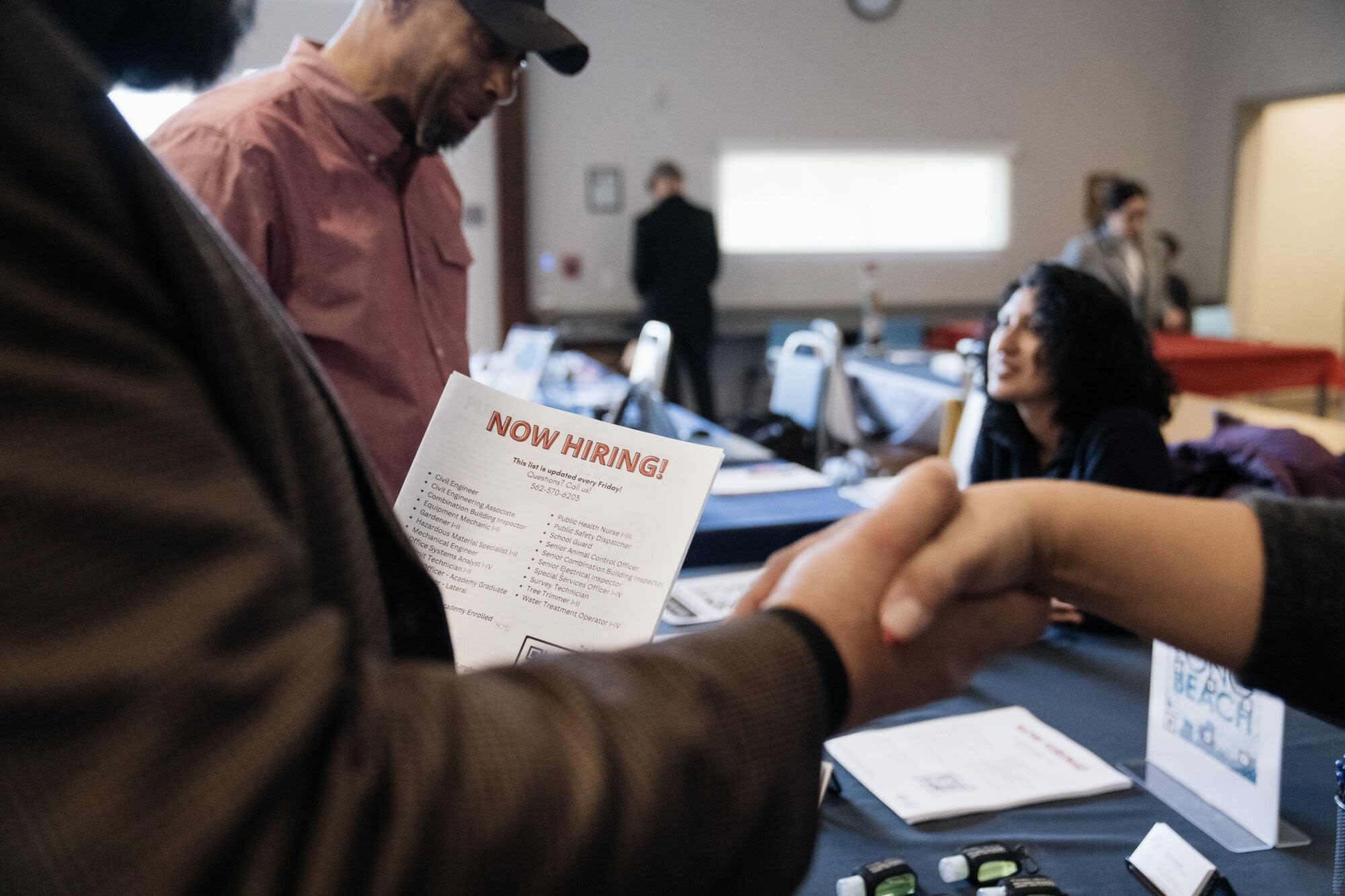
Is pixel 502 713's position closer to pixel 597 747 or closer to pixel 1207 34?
pixel 597 747

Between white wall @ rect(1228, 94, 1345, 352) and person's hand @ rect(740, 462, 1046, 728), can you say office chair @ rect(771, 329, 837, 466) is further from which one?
white wall @ rect(1228, 94, 1345, 352)

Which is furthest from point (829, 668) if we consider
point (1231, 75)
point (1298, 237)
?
point (1298, 237)

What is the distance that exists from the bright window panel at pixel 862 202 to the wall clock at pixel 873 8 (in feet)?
3.03

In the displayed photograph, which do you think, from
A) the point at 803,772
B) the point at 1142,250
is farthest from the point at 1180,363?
the point at 803,772

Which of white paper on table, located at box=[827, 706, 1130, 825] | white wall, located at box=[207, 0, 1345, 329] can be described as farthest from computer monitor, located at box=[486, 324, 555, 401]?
white wall, located at box=[207, 0, 1345, 329]

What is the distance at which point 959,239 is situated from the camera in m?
8.09

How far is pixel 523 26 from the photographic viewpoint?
1.74 meters

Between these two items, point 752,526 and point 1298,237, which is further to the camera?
point 1298,237

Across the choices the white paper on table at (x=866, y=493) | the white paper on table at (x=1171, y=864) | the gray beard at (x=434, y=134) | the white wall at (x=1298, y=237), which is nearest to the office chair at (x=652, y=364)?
the white paper on table at (x=866, y=493)

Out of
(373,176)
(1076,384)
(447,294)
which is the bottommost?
(1076,384)

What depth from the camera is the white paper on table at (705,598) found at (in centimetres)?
170

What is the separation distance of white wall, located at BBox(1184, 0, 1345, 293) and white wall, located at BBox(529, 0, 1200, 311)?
0.40 feet

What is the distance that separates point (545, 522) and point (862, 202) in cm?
743

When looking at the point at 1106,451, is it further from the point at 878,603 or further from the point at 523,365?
the point at 523,365
